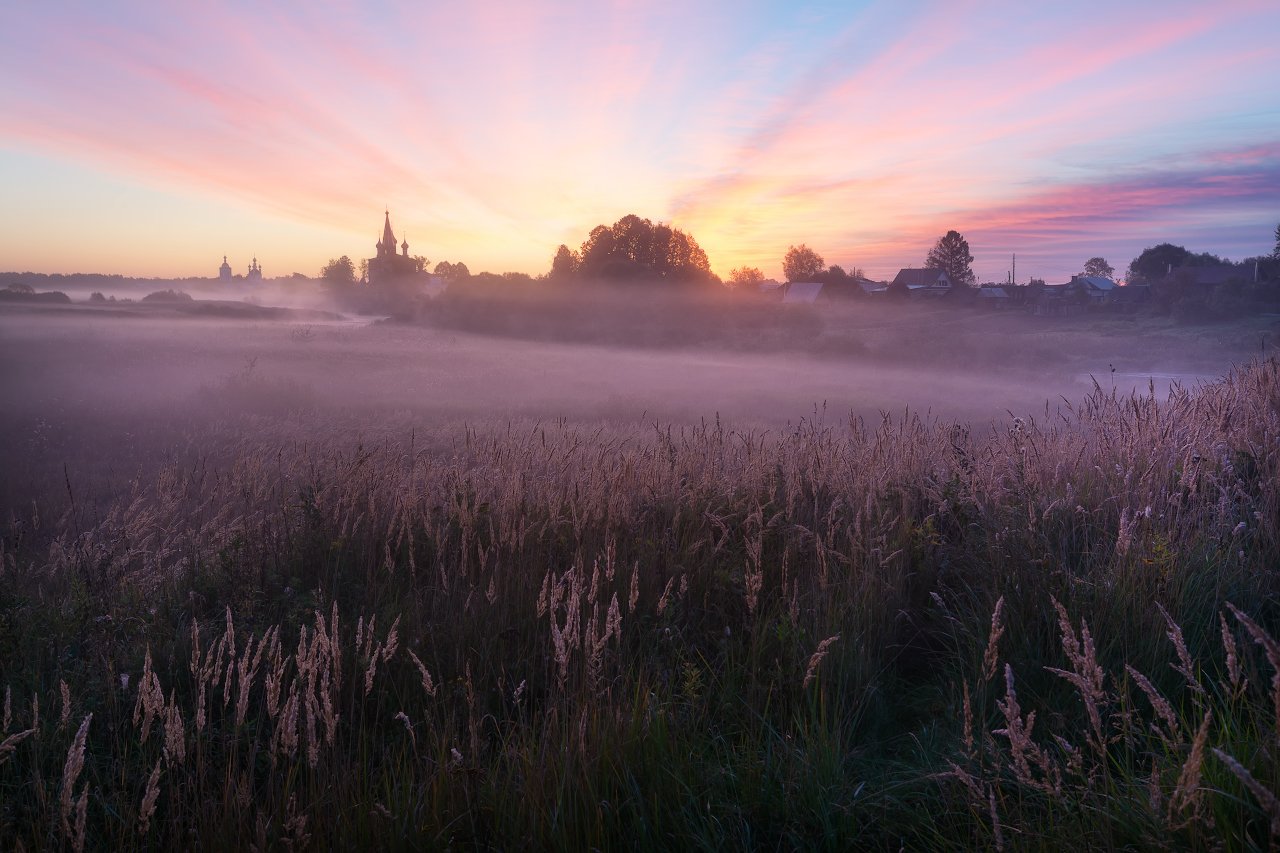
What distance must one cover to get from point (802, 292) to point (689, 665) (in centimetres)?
6542

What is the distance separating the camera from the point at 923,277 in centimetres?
7400

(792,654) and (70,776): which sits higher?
(70,776)

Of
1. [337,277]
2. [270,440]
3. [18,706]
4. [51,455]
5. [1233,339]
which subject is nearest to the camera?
[18,706]

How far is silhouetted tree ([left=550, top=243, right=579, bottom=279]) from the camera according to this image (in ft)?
174

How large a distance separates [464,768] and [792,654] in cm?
146

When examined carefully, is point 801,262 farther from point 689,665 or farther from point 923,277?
point 689,665

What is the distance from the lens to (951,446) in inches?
247

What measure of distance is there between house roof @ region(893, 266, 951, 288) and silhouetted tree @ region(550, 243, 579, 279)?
109 feet

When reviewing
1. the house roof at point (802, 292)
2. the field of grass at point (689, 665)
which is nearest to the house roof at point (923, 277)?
the house roof at point (802, 292)

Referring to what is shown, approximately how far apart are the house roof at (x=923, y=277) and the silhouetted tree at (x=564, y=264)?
33.1m

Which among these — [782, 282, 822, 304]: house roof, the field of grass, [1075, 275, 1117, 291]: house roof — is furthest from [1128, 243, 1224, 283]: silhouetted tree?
the field of grass

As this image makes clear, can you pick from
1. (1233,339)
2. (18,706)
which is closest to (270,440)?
(18,706)

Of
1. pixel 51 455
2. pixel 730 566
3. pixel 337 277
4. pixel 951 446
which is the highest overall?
pixel 337 277

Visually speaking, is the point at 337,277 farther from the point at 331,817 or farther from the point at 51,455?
the point at 331,817
